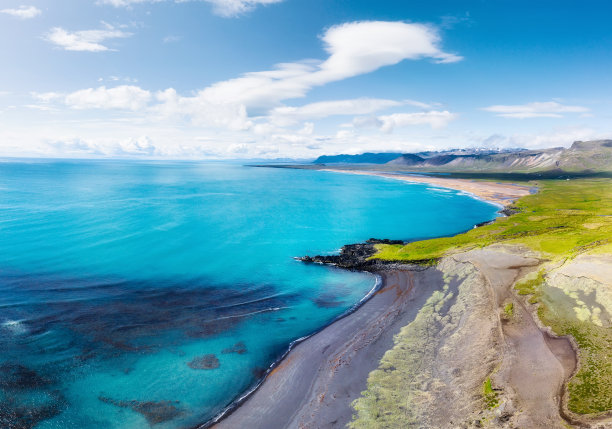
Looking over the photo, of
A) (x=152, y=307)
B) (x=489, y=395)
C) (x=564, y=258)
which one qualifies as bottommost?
(x=152, y=307)

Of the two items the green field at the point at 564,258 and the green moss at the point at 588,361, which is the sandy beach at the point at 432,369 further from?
the green field at the point at 564,258

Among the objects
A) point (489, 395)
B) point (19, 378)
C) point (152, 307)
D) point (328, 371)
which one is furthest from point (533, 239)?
point (19, 378)

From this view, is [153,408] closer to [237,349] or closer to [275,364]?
[237,349]

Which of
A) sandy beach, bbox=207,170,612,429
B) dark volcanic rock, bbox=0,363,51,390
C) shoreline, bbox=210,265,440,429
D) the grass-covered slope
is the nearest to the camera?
sandy beach, bbox=207,170,612,429

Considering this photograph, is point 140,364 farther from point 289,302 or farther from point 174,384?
point 289,302

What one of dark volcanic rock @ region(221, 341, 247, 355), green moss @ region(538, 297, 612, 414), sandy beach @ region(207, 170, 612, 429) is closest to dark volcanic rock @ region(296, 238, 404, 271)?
sandy beach @ region(207, 170, 612, 429)

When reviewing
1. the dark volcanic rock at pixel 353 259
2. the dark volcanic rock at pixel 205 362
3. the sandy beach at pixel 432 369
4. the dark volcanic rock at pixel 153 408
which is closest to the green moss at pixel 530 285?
the sandy beach at pixel 432 369

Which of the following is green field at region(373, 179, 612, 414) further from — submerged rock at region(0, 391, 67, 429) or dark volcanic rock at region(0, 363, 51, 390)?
dark volcanic rock at region(0, 363, 51, 390)
